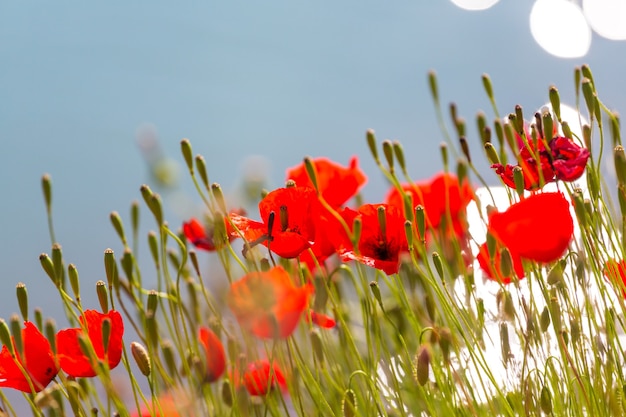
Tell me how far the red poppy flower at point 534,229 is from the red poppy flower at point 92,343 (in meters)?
0.52

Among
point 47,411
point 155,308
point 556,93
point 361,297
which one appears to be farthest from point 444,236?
point 47,411

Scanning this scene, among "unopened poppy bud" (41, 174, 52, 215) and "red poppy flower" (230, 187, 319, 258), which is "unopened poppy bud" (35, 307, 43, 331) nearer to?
"unopened poppy bud" (41, 174, 52, 215)

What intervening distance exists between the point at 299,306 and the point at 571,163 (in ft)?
1.54

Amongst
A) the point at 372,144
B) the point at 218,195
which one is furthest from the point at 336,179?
the point at 218,195

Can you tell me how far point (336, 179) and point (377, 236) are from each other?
0.98 feet

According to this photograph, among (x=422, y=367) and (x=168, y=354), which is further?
(x=168, y=354)

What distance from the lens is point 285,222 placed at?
103 cm

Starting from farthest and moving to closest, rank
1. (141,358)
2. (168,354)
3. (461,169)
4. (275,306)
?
1. (461,169)
2. (168,354)
3. (141,358)
4. (275,306)

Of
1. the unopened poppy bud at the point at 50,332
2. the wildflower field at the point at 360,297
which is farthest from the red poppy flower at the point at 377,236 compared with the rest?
the unopened poppy bud at the point at 50,332

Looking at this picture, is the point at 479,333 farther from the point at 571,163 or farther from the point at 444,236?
the point at 444,236

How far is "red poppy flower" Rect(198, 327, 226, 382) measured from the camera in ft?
3.60

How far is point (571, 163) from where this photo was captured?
3.53ft

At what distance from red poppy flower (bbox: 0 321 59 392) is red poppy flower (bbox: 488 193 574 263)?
0.64 m

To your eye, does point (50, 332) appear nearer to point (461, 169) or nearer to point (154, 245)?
Answer: point (154, 245)
